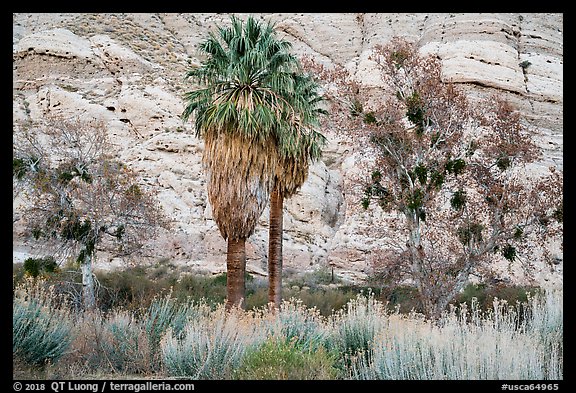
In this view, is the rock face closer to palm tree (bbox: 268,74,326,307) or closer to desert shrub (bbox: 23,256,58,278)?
desert shrub (bbox: 23,256,58,278)

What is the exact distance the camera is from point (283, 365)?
27.9ft

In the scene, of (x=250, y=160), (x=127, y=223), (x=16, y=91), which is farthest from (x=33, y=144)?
(x=16, y=91)

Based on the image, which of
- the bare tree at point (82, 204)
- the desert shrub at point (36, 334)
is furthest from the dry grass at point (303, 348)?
the bare tree at point (82, 204)

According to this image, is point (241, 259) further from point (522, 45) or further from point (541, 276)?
point (522, 45)

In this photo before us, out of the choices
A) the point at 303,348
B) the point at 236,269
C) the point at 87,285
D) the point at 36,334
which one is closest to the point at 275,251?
the point at 236,269

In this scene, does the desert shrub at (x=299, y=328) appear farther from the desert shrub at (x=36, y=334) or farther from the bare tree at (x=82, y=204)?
the bare tree at (x=82, y=204)

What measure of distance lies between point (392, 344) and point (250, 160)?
699cm

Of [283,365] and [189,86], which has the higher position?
[189,86]

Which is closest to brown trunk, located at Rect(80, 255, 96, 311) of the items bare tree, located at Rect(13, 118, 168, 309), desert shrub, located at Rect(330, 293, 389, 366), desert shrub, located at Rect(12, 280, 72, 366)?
bare tree, located at Rect(13, 118, 168, 309)

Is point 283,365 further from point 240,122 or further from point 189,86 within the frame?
point 189,86

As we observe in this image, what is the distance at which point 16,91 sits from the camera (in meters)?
32.6

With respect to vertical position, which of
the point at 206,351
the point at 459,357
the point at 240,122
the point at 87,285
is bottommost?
the point at 206,351

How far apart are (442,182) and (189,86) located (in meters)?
19.0

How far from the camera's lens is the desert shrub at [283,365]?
8359 millimetres
